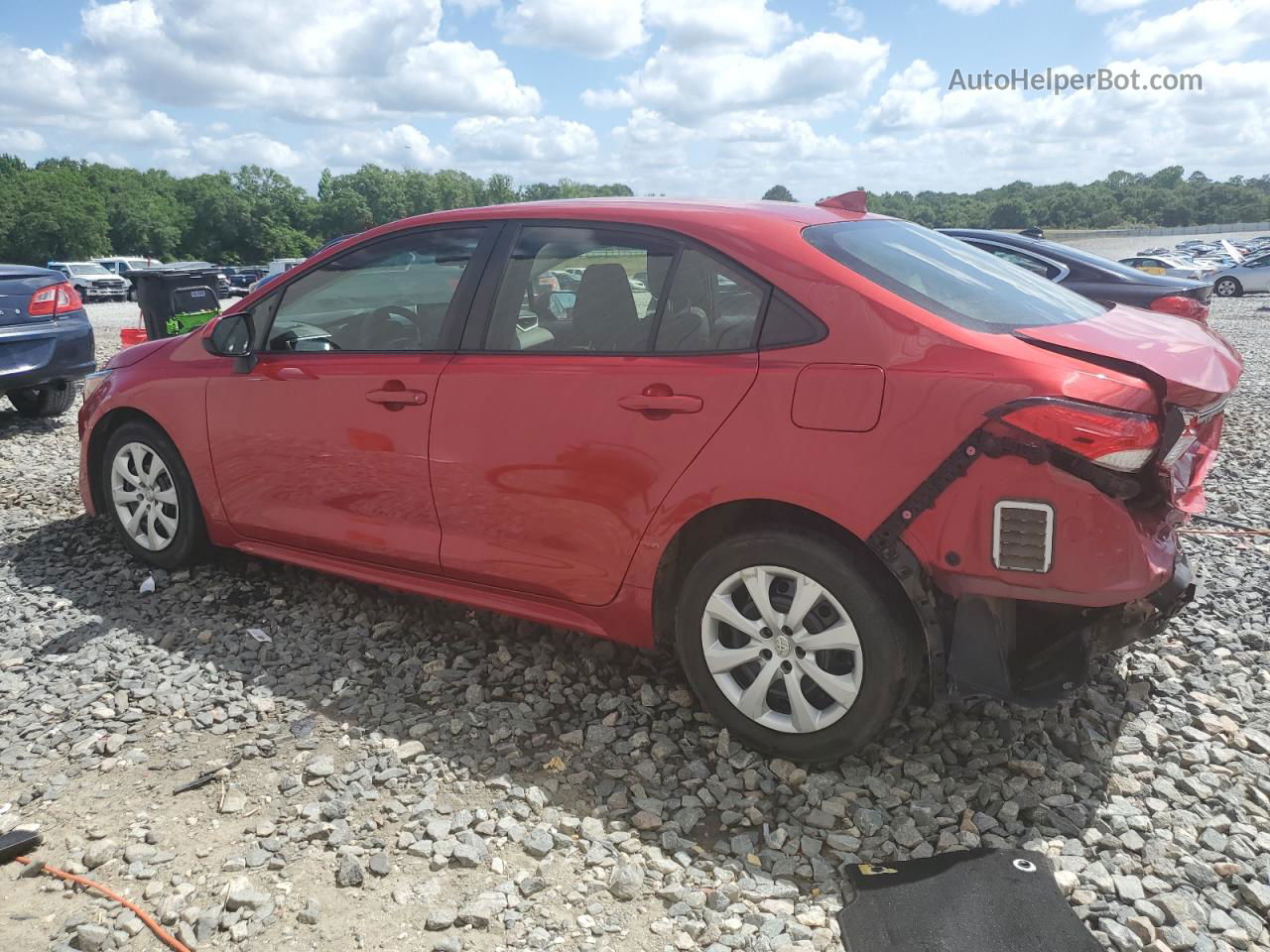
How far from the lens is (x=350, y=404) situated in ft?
12.5

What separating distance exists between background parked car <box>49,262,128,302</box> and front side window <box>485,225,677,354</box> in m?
41.6

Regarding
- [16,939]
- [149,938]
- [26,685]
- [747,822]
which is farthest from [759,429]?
[26,685]

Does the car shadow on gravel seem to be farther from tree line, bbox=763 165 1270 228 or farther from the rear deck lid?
tree line, bbox=763 165 1270 228

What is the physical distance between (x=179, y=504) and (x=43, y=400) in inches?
212

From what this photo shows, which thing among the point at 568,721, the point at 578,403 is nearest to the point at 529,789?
the point at 568,721

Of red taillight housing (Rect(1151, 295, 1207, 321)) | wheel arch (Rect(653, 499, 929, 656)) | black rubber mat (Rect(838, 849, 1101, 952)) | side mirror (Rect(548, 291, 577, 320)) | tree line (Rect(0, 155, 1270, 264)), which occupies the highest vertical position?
tree line (Rect(0, 155, 1270, 264))

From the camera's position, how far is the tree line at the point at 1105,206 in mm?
121312

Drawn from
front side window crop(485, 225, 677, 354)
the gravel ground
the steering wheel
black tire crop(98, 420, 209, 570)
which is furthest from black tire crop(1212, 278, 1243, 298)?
black tire crop(98, 420, 209, 570)

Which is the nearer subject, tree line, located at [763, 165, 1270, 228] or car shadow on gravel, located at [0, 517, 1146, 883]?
car shadow on gravel, located at [0, 517, 1146, 883]

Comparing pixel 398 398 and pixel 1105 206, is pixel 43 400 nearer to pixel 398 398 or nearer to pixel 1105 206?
pixel 398 398

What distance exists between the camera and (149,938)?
2.46 m

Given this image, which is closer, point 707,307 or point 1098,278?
point 707,307

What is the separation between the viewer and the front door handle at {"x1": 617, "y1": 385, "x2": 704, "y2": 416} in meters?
3.02

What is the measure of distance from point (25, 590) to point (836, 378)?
4.10m
